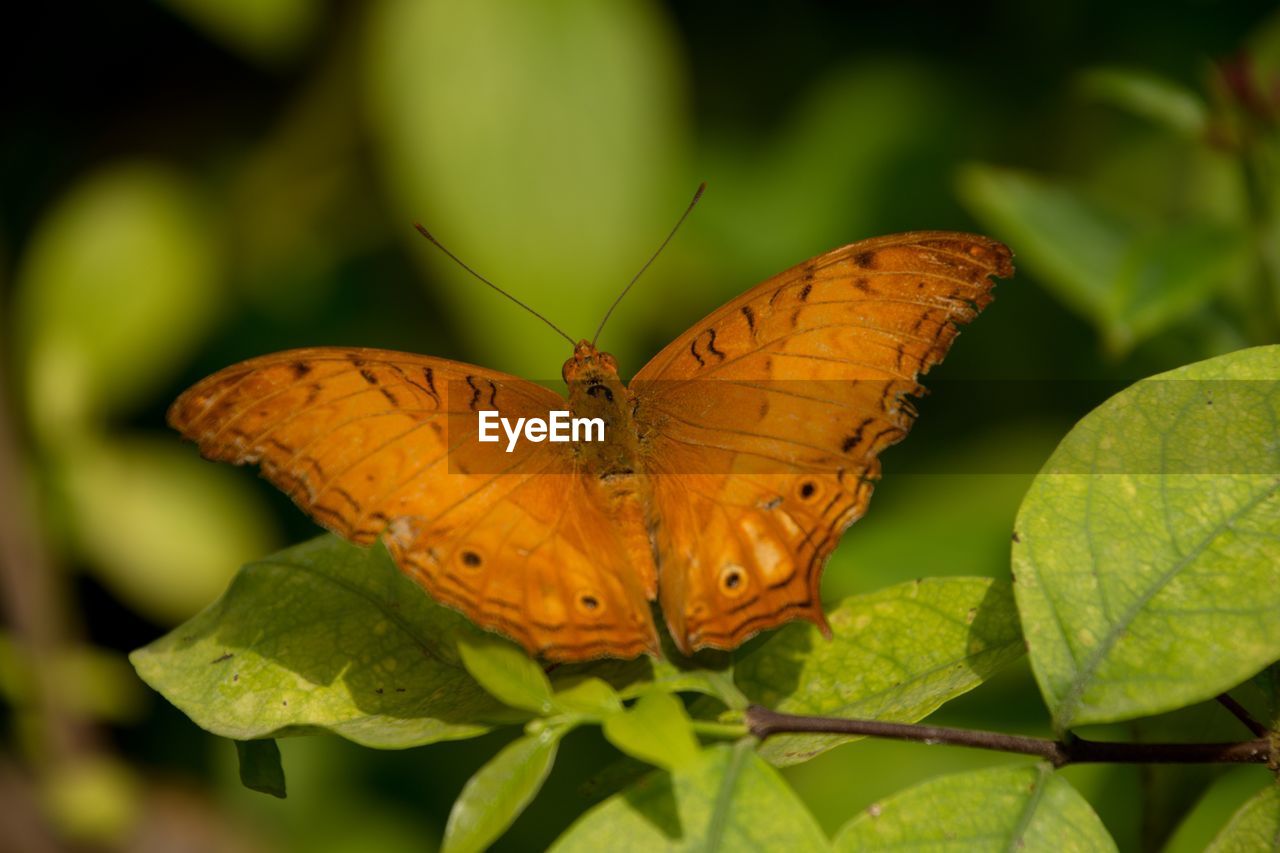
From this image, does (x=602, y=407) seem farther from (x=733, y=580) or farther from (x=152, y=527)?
(x=152, y=527)

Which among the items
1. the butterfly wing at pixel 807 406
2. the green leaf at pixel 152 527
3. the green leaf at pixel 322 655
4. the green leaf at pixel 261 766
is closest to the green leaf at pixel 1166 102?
the butterfly wing at pixel 807 406

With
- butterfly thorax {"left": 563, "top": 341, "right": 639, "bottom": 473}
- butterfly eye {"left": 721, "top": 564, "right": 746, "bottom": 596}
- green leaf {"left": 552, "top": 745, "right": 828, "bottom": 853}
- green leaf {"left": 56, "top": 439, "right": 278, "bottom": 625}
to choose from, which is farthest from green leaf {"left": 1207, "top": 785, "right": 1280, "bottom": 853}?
green leaf {"left": 56, "top": 439, "right": 278, "bottom": 625}

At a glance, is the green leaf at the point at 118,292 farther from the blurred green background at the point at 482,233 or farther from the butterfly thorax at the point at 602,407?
the butterfly thorax at the point at 602,407

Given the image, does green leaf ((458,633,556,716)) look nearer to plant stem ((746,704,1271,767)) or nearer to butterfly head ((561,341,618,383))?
plant stem ((746,704,1271,767))

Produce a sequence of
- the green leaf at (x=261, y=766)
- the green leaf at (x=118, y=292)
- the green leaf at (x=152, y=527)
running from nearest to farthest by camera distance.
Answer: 1. the green leaf at (x=261, y=766)
2. the green leaf at (x=152, y=527)
3. the green leaf at (x=118, y=292)

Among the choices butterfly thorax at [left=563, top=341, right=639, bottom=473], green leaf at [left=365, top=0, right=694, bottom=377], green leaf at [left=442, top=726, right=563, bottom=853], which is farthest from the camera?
green leaf at [left=365, top=0, right=694, bottom=377]

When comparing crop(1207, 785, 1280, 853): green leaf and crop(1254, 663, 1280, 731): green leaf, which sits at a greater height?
crop(1254, 663, 1280, 731): green leaf
